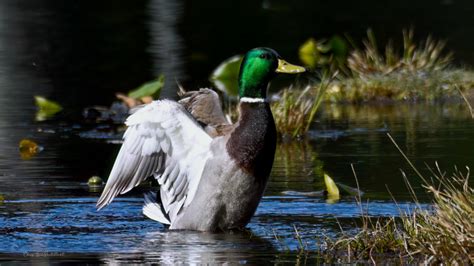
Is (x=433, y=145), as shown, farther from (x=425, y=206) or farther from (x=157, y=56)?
(x=157, y=56)

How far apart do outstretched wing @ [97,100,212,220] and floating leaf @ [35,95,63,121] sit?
5890 millimetres

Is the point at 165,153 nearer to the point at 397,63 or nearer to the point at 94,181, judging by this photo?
the point at 94,181

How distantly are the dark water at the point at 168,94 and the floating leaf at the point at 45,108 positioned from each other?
0.15 metres

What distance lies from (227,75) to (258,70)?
7.78 meters

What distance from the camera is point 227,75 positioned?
17.3 meters

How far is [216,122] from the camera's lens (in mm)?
9680

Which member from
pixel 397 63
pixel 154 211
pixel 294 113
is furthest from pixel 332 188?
pixel 397 63

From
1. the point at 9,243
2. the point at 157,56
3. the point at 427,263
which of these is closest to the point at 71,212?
the point at 9,243

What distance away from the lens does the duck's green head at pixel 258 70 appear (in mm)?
9477

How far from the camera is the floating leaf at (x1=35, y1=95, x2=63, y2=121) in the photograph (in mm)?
15227

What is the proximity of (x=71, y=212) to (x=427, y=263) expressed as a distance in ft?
11.0

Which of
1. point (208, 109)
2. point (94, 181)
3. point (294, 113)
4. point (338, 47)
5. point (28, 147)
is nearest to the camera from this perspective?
point (208, 109)

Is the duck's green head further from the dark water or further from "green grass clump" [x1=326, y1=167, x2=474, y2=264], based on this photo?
"green grass clump" [x1=326, y1=167, x2=474, y2=264]

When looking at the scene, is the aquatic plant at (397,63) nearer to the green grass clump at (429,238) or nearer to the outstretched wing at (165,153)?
the outstretched wing at (165,153)
